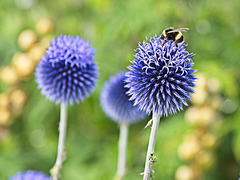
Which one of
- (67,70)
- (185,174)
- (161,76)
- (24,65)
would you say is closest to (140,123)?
(185,174)

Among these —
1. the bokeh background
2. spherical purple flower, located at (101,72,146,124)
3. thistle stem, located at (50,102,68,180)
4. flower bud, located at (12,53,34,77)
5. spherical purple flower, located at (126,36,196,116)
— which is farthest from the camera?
flower bud, located at (12,53,34,77)

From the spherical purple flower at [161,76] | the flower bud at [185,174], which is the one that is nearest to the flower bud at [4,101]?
the flower bud at [185,174]

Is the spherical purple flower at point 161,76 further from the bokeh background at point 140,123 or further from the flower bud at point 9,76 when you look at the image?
the flower bud at point 9,76

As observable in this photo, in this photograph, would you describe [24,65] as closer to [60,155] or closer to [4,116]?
[4,116]

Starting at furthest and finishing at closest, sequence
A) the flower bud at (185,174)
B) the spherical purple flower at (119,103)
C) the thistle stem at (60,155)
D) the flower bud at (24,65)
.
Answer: the flower bud at (24,65) → the flower bud at (185,174) → the spherical purple flower at (119,103) → the thistle stem at (60,155)

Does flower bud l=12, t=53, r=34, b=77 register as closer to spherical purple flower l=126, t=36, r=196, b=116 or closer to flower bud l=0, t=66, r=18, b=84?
flower bud l=0, t=66, r=18, b=84

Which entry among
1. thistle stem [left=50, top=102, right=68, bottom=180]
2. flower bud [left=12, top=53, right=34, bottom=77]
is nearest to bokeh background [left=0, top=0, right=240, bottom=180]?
flower bud [left=12, top=53, right=34, bottom=77]

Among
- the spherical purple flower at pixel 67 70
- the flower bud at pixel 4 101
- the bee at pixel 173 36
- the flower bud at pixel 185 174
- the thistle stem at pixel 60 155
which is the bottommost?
the thistle stem at pixel 60 155
